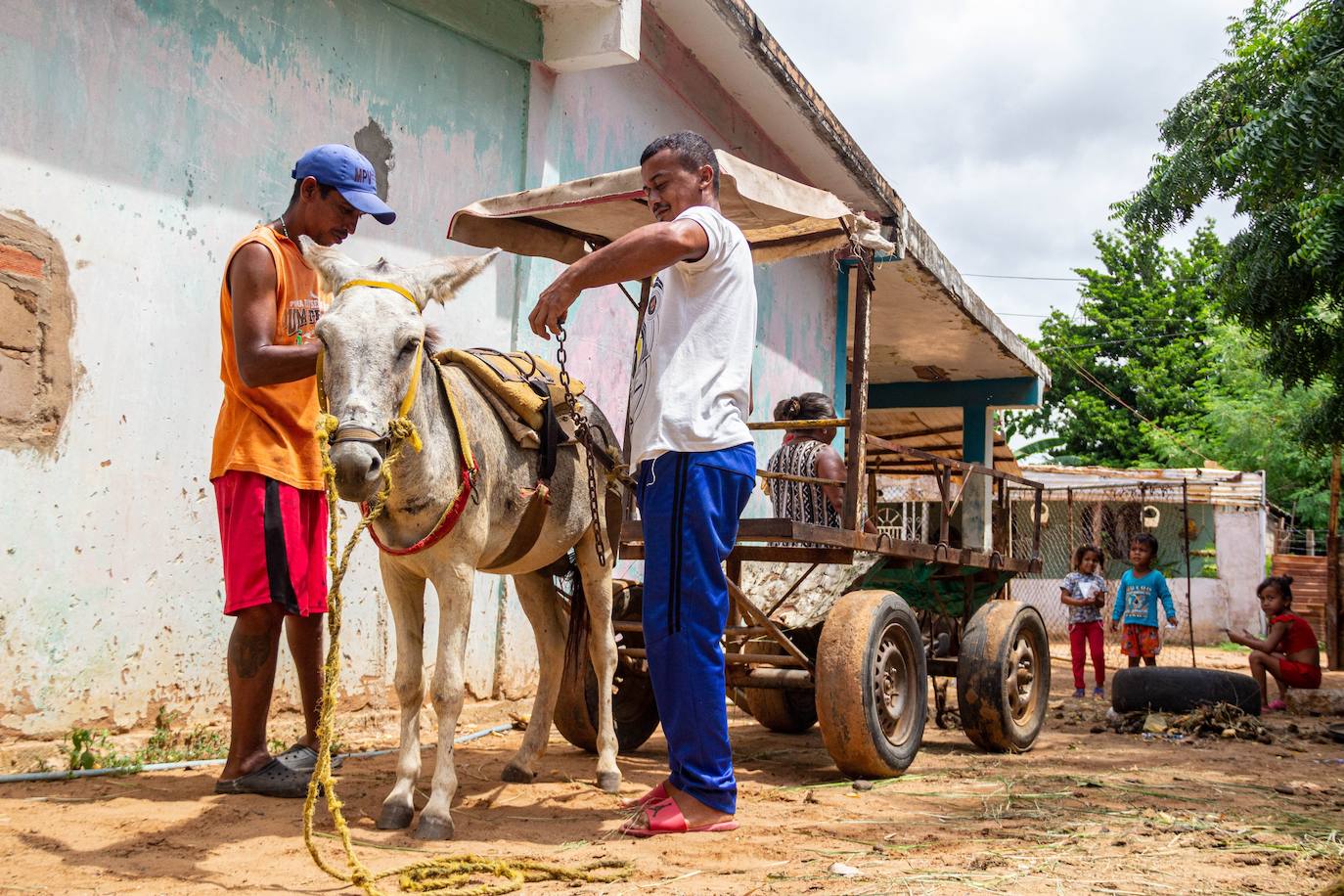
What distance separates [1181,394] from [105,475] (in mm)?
35097

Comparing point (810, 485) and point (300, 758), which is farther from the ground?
point (810, 485)

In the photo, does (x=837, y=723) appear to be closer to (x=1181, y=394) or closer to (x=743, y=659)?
(x=743, y=659)

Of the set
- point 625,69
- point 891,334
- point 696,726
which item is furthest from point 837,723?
point 891,334

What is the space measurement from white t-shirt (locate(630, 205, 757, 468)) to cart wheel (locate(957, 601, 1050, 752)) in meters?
2.78

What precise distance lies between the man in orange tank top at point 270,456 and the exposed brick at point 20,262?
3.69 feet

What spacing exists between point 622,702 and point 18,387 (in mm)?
3145

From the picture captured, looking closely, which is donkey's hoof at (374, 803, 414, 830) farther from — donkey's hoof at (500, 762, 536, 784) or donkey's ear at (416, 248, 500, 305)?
donkey's ear at (416, 248, 500, 305)

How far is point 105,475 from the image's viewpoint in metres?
4.82

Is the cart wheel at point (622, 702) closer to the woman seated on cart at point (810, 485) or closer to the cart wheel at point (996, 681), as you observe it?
the woman seated on cart at point (810, 485)

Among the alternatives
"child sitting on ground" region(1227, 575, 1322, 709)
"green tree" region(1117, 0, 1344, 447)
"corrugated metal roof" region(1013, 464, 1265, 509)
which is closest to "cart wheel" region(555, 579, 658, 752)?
"child sitting on ground" region(1227, 575, 1322, 709)

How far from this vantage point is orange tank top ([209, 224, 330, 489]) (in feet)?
13.2

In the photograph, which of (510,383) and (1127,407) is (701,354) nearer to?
(510,383)

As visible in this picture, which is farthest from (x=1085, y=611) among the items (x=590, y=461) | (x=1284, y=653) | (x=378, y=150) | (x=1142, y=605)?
(x=378, y=150)

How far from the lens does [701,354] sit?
381 cm
